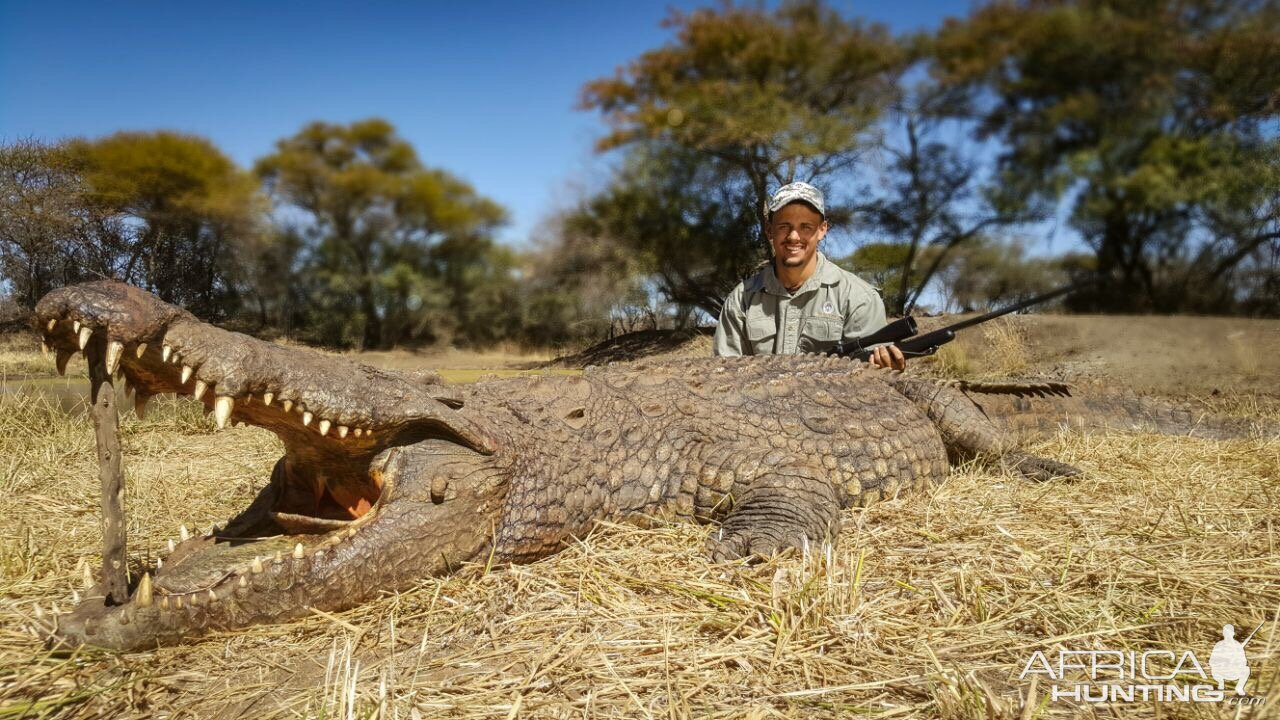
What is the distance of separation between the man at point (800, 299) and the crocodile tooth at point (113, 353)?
385 cm

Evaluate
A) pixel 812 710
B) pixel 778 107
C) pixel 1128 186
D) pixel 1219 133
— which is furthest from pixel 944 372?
pixel 812 710

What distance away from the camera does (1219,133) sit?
9477 millimetres

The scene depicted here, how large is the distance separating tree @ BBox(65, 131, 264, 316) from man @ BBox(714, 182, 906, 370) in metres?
4.37

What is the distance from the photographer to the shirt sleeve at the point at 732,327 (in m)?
5.50

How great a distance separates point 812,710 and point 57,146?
719 centimetres

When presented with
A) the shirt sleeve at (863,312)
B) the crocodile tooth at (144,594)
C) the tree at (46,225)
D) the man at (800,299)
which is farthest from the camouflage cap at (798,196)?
the tree at (46,225)

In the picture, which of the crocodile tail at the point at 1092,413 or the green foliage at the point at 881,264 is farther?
the green foliage at the point at 881,264

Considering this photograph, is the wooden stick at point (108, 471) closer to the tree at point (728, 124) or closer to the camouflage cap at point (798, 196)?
the camouflage cap at point (798, 196)

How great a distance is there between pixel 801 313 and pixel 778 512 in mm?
2808

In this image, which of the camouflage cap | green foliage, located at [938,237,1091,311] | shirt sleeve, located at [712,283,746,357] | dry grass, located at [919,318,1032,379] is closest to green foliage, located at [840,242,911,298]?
green foliage, located at [938,237,1091,311]

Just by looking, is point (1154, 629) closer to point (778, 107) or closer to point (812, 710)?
point (812, 710)

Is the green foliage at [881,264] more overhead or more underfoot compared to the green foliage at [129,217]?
more overhead

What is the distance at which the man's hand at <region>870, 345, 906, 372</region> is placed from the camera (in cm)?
459

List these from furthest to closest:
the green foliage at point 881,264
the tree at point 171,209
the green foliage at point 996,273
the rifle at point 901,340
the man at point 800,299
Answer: the green foliage at point 881,264 < the green foliage at point 996,273 < the tree at point 171,209 < the man at point 800,299 < the rifle at point 901,340
